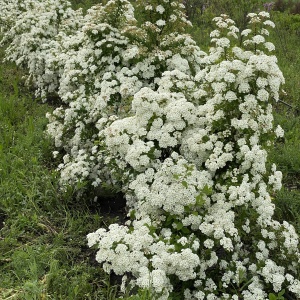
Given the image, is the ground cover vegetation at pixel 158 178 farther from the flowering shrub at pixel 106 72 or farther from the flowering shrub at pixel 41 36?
the flowering shrub at pixel 41 36

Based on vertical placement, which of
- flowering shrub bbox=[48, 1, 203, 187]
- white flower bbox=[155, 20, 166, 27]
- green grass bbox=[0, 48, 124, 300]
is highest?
white flower bbox=[155, 20, 166, 27]

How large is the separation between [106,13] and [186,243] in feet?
11.3

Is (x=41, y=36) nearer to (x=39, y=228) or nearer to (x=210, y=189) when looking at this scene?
(x=39, y=228)

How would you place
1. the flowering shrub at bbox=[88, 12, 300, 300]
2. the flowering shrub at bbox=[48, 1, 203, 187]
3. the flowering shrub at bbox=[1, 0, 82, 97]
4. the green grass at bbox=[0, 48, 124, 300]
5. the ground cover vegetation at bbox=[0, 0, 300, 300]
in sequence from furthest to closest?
the flowering shrub at bbox=[1, 0, 82, 97] → the flowering shrub at bbox=[48, 1, 203, 187] → the green grass at bbox=[0, 48, 124, 300] → the ground cover vegetation at bbox=[0, 0, 300, 300] → the flowering shrub at bbox=[88, 12, 300, 300]

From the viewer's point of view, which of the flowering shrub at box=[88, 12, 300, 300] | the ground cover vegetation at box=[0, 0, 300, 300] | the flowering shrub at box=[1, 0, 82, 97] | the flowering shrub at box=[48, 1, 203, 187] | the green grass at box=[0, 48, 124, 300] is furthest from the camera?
the flowering shrub at box=[1, 0, 82, 97]

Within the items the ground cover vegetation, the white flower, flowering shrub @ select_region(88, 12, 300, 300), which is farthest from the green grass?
the white flower

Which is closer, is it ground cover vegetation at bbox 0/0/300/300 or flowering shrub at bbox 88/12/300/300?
flowering shrub at bbox 88/12/300/300

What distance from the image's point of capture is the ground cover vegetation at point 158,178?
3.17 m

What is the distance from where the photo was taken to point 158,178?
335 cm

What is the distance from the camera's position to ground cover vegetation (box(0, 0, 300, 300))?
317 centimetres

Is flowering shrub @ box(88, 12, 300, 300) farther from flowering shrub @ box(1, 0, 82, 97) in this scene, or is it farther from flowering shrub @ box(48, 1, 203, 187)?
flowering shrub @ box(1, 0, 82, 97)

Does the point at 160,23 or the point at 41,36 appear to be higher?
the point at 160,23

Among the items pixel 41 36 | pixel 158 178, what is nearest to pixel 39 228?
pixel 158 178

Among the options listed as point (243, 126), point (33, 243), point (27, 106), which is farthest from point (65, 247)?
point (27, 106)
